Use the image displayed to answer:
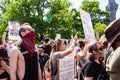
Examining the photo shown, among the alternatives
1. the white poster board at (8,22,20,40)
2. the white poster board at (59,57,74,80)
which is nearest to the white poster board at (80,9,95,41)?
the white poster board at (59,57,74,80)

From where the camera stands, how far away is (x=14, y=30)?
494 inches

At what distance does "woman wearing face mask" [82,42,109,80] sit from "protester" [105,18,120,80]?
2.80 m

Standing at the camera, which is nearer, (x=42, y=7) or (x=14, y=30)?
(x=14, y=30)

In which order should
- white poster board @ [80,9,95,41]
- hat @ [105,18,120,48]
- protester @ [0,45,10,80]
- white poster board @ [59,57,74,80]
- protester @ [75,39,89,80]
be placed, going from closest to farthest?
hat @ [105,18,120,48]
protester @ [0,45,10,80]
white poster board @ [59,57,74,80]
protester @ [75,39,89,80]
white poster board @ [80,9,95,41]

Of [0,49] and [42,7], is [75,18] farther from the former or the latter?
[0,49]

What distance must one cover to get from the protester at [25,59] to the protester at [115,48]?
Answer: 2.96 meters

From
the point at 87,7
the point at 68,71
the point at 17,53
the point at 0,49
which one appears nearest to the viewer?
the point at 17,53

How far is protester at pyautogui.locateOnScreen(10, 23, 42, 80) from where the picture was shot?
5875mm

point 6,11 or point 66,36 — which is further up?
point 6,11

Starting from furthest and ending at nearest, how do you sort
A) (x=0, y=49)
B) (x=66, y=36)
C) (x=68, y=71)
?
(x=66, y=36), (x=68, y=71), (x=0, y=49)

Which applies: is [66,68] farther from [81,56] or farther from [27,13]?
[27,13]

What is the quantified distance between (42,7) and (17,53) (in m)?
61.0

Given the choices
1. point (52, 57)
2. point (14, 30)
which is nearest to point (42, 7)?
point (14, 30)

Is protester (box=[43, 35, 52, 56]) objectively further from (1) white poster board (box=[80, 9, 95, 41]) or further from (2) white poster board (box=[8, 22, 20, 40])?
(1) white poster board (box=[80, 9, 95, 41])
